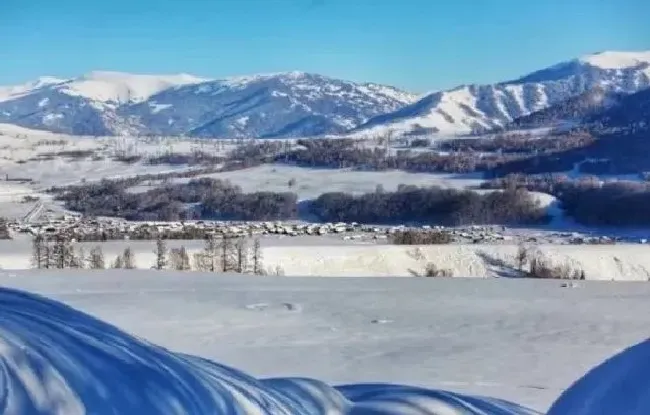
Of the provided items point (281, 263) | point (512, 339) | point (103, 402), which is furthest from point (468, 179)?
point (103, 402)

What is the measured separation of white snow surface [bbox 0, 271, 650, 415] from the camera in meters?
1.44

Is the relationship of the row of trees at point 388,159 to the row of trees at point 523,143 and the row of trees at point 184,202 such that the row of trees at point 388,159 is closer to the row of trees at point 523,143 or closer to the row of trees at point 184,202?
the row of trees at point 523,143

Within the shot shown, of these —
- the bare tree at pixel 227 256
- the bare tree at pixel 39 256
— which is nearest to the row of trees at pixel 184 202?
the bare tree at pixel 227 256

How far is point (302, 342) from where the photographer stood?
7051mm

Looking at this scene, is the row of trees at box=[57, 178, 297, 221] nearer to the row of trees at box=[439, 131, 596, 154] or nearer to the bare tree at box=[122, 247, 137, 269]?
the bare tree at box=[122, 247, 137, 269]

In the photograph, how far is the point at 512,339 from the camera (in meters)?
7.53

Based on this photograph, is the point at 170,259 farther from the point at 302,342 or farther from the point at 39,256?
the point at 302,342

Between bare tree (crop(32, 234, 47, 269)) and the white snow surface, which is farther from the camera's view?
bare tree (crop(32, 234, 47, 269))

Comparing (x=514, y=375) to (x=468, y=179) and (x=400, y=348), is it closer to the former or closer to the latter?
(x=400, y=348)

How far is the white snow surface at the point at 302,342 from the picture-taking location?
1438 millimetres

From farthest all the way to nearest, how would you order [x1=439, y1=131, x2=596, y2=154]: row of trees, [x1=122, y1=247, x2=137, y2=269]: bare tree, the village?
[x1=439, y1=131, x2=596, y2=154]: row of trees → the village → [x1=122, y1=247, x2=137, y2=269]: bare tree

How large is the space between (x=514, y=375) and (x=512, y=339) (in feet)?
6.69

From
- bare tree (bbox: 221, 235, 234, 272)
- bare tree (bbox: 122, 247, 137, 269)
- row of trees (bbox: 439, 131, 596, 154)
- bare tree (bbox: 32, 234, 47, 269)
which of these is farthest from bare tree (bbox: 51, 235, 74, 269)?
row of trees (bbox: 439, 131, 596, 154)

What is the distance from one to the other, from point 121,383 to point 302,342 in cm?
569
